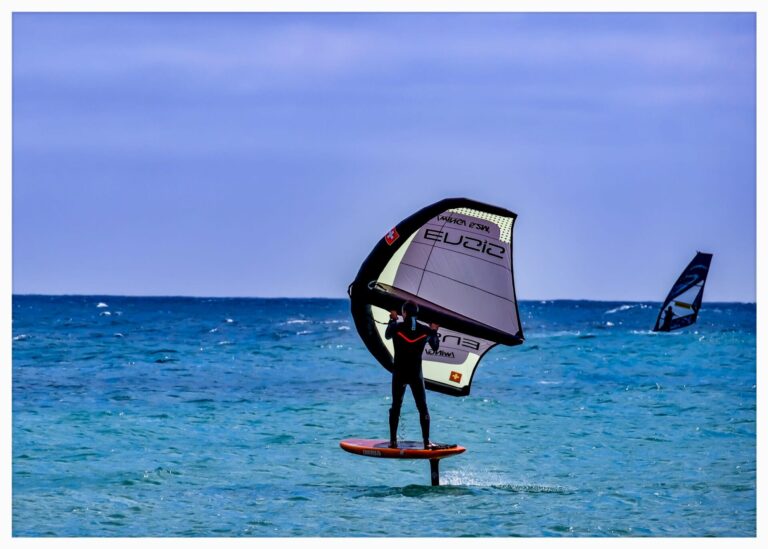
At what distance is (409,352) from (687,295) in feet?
107

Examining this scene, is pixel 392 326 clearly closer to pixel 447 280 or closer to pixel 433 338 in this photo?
pixel 433 338

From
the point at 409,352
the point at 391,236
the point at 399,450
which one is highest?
the point at 391,236

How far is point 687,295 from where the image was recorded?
4422cm

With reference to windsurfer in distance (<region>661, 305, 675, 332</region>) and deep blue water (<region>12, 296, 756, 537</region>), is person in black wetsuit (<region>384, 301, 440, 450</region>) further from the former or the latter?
windsurfer in distance (<region>661, 305, 675, 332</region>)

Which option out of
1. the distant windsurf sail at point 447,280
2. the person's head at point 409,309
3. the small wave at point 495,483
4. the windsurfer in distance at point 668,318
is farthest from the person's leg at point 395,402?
the windsurfer in distance at point 668,318

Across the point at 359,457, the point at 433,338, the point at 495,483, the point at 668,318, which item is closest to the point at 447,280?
the point at 433,338

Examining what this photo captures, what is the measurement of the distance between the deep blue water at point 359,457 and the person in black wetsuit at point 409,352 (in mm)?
1374

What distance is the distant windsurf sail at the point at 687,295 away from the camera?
139 ft

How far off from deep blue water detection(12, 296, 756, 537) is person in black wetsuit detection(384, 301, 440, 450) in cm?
137

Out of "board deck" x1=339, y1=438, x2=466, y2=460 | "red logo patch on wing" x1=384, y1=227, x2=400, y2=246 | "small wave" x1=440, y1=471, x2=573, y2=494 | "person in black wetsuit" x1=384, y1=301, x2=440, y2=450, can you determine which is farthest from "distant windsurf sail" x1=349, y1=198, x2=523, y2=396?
"small wave" x1=440, y1=471, x2=573, y2=494

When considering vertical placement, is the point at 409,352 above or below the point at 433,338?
below

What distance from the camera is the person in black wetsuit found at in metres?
13.7
